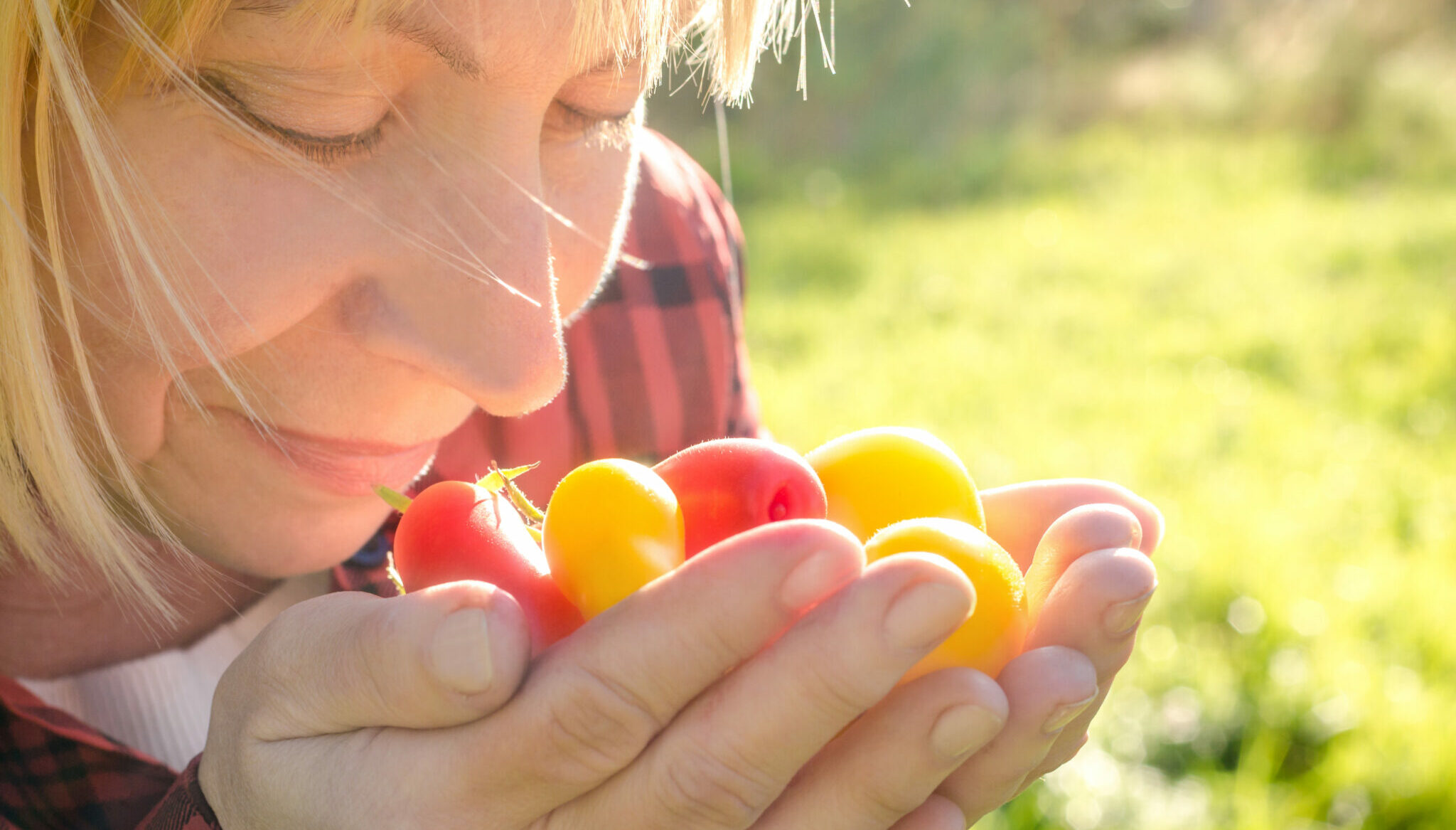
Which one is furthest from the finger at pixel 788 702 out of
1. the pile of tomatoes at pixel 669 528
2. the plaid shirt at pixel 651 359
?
the plaid shirt at pixel 651 359

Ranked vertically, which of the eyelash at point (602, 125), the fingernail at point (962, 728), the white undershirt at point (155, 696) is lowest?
the white undershirt at point (155, 696)

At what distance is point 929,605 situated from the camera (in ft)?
2.03

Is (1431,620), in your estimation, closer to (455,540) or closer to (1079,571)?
(1079,571)

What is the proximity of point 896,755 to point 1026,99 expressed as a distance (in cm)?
763

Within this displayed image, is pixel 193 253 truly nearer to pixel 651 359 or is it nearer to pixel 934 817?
pixel 934 817

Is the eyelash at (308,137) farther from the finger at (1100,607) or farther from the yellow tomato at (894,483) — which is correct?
the finger at (1100,607)

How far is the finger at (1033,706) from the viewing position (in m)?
0.73

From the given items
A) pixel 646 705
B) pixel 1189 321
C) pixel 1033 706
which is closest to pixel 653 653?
pixel 646 705

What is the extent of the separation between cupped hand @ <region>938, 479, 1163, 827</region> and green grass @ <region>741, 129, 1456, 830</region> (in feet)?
3.23

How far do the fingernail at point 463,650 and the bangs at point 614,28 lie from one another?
394 millimetres

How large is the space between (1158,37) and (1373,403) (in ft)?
25.7

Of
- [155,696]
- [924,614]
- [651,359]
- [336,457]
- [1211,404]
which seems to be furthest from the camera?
[1211,404]

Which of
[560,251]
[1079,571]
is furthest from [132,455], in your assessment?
[1079,571]

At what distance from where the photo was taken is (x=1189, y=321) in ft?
13.6
